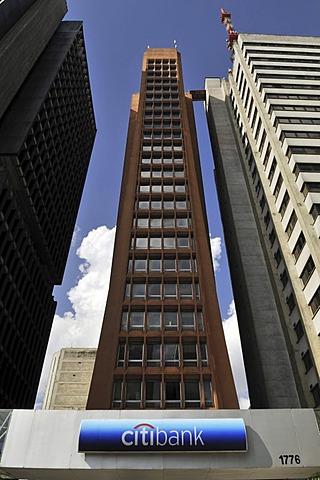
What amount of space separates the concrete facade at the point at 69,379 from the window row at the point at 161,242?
90.9m

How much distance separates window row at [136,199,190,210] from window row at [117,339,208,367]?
2087 cm

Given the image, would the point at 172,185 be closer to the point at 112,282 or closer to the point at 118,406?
the point at 112,282

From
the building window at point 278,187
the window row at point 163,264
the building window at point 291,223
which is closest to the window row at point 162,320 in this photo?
the window row at point 163,264

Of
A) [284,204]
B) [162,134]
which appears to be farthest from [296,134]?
[162,134]

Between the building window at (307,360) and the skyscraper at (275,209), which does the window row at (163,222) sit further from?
the building window at (307,360)

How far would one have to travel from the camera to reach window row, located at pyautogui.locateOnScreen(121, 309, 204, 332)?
36469 millimetres

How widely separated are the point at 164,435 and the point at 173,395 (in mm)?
10254

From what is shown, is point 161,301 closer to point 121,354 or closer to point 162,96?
point 121,354

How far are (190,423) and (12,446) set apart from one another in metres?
11.0

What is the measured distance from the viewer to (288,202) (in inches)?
1672

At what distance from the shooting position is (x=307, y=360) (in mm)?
35312

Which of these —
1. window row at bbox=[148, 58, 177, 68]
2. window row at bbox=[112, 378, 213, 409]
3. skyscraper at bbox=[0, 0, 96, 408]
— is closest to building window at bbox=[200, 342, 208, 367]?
window row at bbox=[112, 378, 213, 409]

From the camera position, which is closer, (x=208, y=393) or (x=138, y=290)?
(x=208, y=393)

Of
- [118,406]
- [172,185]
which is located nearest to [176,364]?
[118,406]
